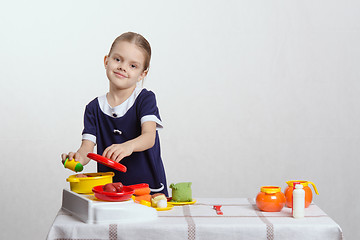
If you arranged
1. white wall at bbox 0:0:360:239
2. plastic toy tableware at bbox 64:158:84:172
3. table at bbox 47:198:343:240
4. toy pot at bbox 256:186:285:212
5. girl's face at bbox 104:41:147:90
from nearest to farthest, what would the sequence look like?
1. table at bbox 47:198:343:240
2. toy pot at bbox 256:186:285:212
3. plastic toy tableware at bbox 64:158:84:172
4. girl's face at bbox 104:41:147:90
5. white wall at bbox 0:0:360:239

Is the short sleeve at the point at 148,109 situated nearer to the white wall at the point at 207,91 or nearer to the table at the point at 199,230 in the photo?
the table at the point at 199,230

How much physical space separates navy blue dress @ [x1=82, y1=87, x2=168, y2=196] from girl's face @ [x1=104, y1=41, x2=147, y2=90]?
7cm

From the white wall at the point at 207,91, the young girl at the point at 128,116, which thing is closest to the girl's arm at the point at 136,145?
the young girl at the point at 128,116

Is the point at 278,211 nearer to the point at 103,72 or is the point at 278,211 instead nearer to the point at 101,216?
the point at 101,216

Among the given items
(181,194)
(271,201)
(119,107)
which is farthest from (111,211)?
(119,107)

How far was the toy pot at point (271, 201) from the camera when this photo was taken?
138 cm

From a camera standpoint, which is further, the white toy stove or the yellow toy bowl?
the yellow toy bowl

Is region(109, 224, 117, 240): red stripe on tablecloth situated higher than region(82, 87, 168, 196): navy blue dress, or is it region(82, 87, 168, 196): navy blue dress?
region(82, 87, 168, 196): navy blue dress

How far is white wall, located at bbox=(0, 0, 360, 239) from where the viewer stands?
2.91m

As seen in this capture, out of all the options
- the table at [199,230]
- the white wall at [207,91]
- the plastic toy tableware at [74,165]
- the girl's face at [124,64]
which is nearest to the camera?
the table at [199,230]

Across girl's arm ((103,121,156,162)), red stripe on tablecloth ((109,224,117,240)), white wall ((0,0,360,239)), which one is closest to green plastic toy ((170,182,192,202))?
girl's arm ((103,121,156,162))

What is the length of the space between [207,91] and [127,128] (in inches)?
50.2

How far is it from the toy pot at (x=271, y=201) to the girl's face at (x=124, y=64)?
21.8 inches

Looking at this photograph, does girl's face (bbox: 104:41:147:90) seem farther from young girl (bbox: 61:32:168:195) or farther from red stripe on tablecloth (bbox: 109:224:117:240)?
red stripe on tablecloth (bbox: 109:224:117:240)
